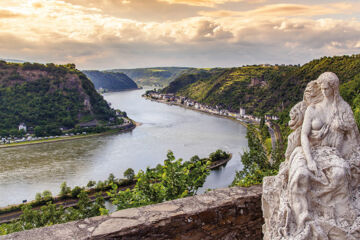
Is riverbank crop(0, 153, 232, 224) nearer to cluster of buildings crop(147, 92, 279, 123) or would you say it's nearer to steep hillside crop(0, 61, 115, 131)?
steep hillside crop(0, 61, 115, 131)

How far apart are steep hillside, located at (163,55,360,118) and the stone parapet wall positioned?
55.2 ft

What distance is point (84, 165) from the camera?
94.2 ft

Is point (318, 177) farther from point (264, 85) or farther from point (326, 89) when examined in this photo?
point (264, 85)

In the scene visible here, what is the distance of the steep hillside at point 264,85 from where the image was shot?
3809 centimetres

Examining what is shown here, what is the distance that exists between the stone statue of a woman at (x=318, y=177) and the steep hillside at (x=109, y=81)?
463 feet

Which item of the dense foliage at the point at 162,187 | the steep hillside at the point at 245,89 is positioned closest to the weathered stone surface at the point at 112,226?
the dense foliage at the point at 162,187

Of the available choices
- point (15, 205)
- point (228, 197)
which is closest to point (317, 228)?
point (228, 197)

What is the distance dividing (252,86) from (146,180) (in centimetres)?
6754

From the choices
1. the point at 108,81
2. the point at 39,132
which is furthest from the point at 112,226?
the point at 108,81

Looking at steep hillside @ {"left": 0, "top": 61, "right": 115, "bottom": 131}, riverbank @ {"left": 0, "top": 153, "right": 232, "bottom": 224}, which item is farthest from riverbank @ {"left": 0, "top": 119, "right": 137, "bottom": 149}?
riverbank @ {"left": 0, "top": 153, "right": 232, "bottom": 224}

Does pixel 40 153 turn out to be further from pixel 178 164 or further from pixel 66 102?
pixel 178 164

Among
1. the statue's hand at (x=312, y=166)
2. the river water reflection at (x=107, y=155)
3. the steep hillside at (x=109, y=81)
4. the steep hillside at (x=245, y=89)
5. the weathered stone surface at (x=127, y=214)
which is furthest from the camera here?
the steep hillside at (x=109, y=81)

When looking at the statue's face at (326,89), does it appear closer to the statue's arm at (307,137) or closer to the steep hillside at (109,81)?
the statue's arm at (307,137)

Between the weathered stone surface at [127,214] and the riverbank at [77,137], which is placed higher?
the weathered stone surface at [127,214]
